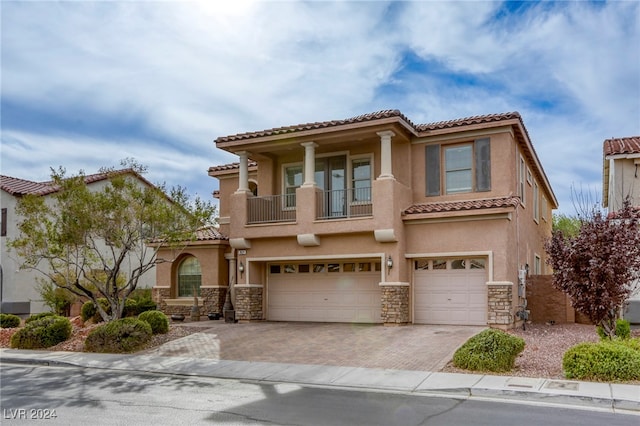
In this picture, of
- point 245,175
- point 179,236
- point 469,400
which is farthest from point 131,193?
point 469,400

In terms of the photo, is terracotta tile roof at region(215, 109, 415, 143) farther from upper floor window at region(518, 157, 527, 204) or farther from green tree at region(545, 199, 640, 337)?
green tree at region(545, 199, 640, 337)

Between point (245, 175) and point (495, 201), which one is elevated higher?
point (245, 175)

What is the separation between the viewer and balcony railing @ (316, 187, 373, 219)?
2111 cm

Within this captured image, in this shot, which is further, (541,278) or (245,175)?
(245,175)

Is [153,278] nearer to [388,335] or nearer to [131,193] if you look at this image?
Result: [131,193]

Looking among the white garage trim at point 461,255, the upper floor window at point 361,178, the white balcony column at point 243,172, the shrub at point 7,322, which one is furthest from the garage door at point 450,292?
the shrub at point 7,322

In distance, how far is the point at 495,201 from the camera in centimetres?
1866

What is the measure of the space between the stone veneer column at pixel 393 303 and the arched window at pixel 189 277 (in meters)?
9.17

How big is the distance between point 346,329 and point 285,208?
18.6 ft

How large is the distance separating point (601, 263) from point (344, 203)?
9.69m

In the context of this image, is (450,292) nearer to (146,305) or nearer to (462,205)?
(462,205)

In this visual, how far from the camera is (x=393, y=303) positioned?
63.6 ft

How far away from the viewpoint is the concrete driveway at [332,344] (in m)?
14.3

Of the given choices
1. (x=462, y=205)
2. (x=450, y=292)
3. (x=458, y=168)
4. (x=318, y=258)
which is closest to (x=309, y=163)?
(x=318, y=258)
